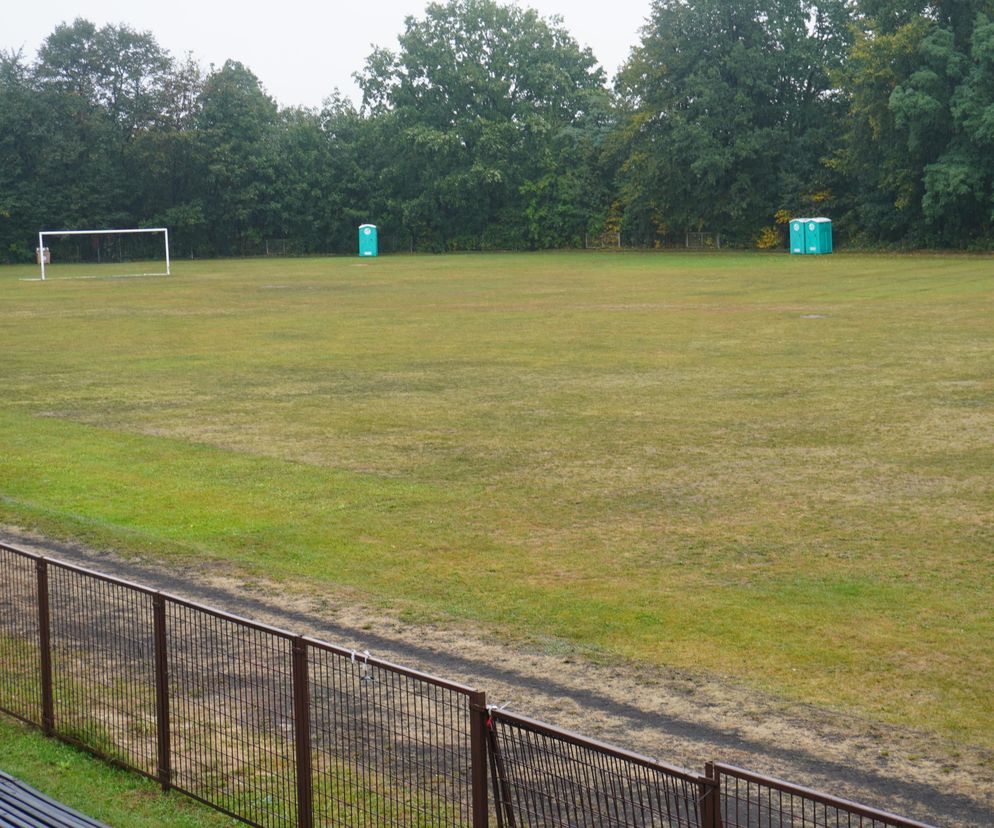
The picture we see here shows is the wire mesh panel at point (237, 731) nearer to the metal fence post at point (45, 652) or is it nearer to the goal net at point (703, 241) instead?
the metal fence post at point (45, 652)

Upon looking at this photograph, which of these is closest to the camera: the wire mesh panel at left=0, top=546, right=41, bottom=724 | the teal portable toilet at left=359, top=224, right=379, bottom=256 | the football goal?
the wire mesh panel at left=0, top=546, right=41, bottom=724

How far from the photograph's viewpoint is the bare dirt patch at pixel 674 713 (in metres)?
7.93

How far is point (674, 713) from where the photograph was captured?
30.0 ft

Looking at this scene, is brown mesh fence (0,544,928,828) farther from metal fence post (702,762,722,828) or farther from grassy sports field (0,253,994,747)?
grassy sports field (0,253,994,747)

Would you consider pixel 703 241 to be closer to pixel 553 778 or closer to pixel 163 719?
pixel 163 719

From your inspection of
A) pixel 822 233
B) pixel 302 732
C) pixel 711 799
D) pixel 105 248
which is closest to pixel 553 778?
pixel 711 799

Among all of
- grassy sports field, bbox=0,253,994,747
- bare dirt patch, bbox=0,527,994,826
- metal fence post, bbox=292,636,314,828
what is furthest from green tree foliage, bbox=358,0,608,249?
metal fence post, bbox=292,636,314,828

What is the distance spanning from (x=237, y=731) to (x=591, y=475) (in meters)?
9.70

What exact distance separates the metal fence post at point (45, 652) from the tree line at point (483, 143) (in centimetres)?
7625

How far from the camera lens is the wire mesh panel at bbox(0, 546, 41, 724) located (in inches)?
363

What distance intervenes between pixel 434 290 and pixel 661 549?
42.8 metres

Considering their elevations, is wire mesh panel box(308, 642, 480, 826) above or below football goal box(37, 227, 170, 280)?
below

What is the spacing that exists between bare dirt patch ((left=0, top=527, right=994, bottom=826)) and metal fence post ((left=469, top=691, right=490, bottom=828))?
2.58 m

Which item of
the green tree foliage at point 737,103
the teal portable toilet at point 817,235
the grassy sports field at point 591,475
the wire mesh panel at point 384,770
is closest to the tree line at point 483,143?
the green tree foliage at point 737,103
